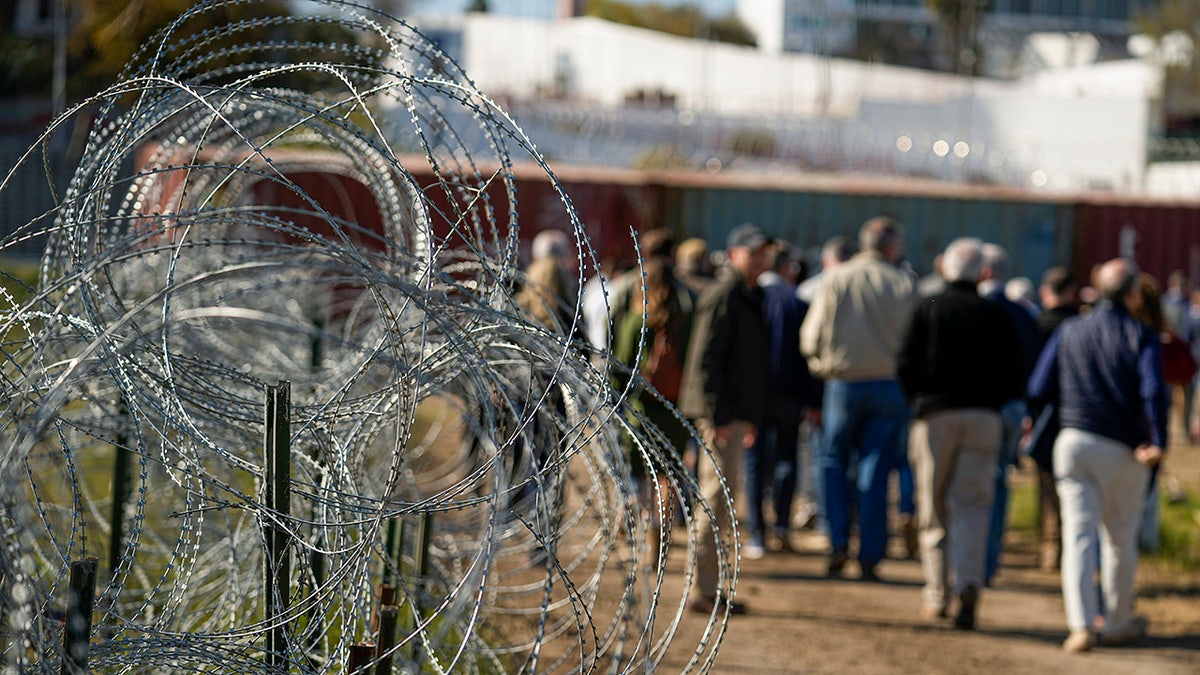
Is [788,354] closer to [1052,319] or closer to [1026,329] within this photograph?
[1026,329]

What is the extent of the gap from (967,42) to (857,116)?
27227 mm

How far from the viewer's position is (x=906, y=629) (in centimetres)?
718

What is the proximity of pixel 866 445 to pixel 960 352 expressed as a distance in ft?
3.73

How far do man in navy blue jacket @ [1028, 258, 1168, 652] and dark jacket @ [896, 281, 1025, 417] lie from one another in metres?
0.30

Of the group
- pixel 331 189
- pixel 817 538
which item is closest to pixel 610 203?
pixel 331 189

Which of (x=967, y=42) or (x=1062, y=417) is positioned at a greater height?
(x=967, y=42)

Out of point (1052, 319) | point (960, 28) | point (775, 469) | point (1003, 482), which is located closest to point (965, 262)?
point (1052, 319)

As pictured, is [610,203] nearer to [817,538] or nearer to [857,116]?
[817,538]

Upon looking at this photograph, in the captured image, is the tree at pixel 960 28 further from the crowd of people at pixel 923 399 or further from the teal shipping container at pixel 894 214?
the crowd of people at pixel 923 399

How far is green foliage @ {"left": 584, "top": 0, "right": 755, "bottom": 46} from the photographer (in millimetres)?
64188

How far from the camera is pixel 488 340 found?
3881mm

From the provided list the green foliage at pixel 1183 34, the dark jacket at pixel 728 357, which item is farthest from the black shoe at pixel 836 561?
the green foliage at pixel 1183 34

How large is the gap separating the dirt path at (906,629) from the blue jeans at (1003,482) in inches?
9.0

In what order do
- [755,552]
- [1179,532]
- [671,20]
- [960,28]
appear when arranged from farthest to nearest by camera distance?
[671,20]
[960,28]
[1179,532]
[755,552]
